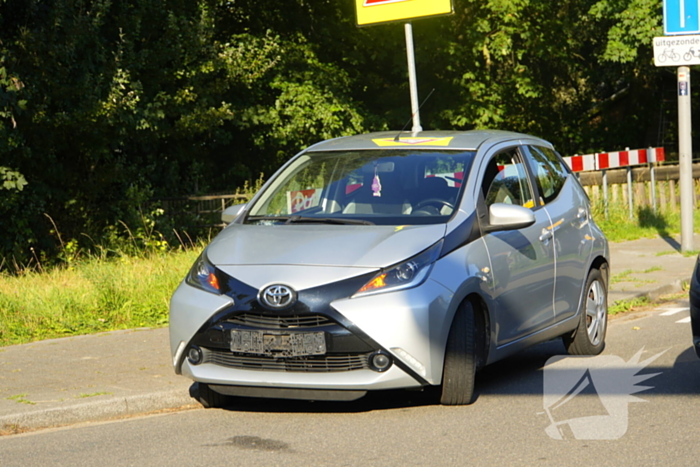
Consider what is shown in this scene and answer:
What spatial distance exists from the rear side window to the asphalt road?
1365mm

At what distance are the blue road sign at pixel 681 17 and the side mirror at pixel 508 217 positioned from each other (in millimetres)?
8502

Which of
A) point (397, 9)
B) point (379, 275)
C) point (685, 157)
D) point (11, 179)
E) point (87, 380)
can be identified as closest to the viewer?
point (379, 275)

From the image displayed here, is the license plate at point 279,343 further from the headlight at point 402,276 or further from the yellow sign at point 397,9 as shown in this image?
the yellow sign at point 397,9

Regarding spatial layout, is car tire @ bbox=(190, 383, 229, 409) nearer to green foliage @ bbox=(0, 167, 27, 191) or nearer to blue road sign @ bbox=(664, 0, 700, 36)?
green foliage @ bbox=(0, 167, 27, 191)

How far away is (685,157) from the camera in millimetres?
14297

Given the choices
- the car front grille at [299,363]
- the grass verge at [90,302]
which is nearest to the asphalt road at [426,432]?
the car front grille at [299,363]

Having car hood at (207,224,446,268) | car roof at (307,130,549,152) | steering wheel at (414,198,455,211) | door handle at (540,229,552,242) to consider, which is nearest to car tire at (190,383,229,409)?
car hood at (207,224,446,268)

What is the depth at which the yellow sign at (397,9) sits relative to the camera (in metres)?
11.8

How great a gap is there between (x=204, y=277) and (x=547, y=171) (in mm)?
3040

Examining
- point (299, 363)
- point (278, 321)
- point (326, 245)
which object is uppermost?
point (326, 245)

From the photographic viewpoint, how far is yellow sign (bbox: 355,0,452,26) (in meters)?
11.8

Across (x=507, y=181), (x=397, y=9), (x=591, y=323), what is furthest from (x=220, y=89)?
(x=507, y=181)

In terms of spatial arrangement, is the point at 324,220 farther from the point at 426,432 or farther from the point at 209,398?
the point at 426,432

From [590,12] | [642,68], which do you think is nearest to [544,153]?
[590,12]
